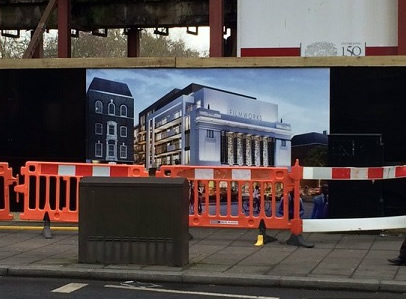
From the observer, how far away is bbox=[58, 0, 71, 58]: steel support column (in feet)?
60.7

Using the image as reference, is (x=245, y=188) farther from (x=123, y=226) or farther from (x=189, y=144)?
(x=123, y=226)

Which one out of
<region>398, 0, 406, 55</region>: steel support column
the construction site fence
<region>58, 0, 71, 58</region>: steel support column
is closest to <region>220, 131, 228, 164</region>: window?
the construction site fence

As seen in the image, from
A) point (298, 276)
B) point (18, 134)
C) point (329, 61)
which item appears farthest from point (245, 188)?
point (18, 134)

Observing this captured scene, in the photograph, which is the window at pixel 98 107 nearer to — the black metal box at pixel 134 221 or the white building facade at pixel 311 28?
the black metal box at pixel 134 221

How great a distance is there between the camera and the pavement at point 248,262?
716cm

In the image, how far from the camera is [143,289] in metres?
6.95

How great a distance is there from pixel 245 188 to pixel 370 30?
6.83m

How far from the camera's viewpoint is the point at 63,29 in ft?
60.7

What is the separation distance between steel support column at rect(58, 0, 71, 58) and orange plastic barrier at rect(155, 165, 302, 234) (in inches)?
370

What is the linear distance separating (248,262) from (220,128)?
3.61m

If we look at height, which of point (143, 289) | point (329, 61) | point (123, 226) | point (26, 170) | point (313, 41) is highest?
point (313, 41)

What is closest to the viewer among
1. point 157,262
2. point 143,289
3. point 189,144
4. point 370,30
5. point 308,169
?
point 143,289

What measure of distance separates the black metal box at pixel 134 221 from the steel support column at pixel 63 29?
11.4 m

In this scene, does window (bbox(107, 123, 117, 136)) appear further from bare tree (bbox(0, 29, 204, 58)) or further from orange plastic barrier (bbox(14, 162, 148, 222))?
bare tree (bbox(0, 29, 204, 58))
